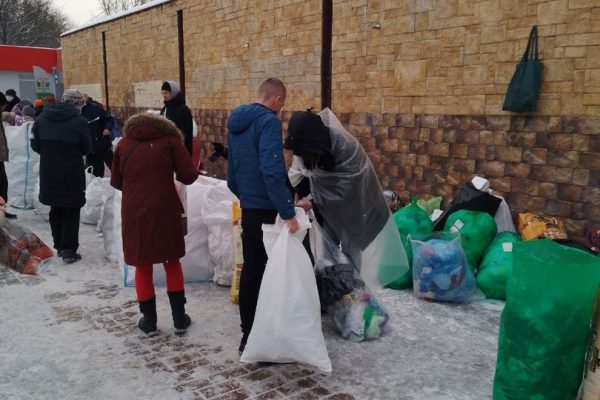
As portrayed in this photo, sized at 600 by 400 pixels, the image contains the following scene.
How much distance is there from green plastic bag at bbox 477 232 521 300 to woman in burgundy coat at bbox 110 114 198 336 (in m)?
2.38

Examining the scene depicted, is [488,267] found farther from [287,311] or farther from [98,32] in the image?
[98,32]

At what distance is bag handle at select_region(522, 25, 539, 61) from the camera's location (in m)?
4.63

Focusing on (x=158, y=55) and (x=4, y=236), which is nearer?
(x=4, y=236)

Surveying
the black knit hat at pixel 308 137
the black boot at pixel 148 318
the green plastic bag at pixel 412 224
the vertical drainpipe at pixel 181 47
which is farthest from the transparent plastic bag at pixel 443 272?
the vertical drainpipe at pixel 181 47

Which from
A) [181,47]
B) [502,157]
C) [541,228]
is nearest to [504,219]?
[541,228]

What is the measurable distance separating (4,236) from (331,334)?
3308 mm

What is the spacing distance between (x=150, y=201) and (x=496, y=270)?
269cm

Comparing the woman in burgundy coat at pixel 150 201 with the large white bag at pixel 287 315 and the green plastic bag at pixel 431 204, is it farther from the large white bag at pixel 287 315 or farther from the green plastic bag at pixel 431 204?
the green plastic bag at pixel 431 204

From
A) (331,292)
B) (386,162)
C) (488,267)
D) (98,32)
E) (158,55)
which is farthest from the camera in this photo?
(98,32)

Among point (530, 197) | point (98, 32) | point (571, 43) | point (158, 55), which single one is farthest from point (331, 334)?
point (98, 32)

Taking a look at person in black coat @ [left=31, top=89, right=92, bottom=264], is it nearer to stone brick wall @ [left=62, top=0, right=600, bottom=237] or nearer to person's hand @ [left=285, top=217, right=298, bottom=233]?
person's hand @ [left=285, top=217, right=298, bottom=233]

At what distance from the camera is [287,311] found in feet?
9.35

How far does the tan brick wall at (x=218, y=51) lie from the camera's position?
7.72 m

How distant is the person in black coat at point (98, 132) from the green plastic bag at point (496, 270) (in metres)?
5.70
